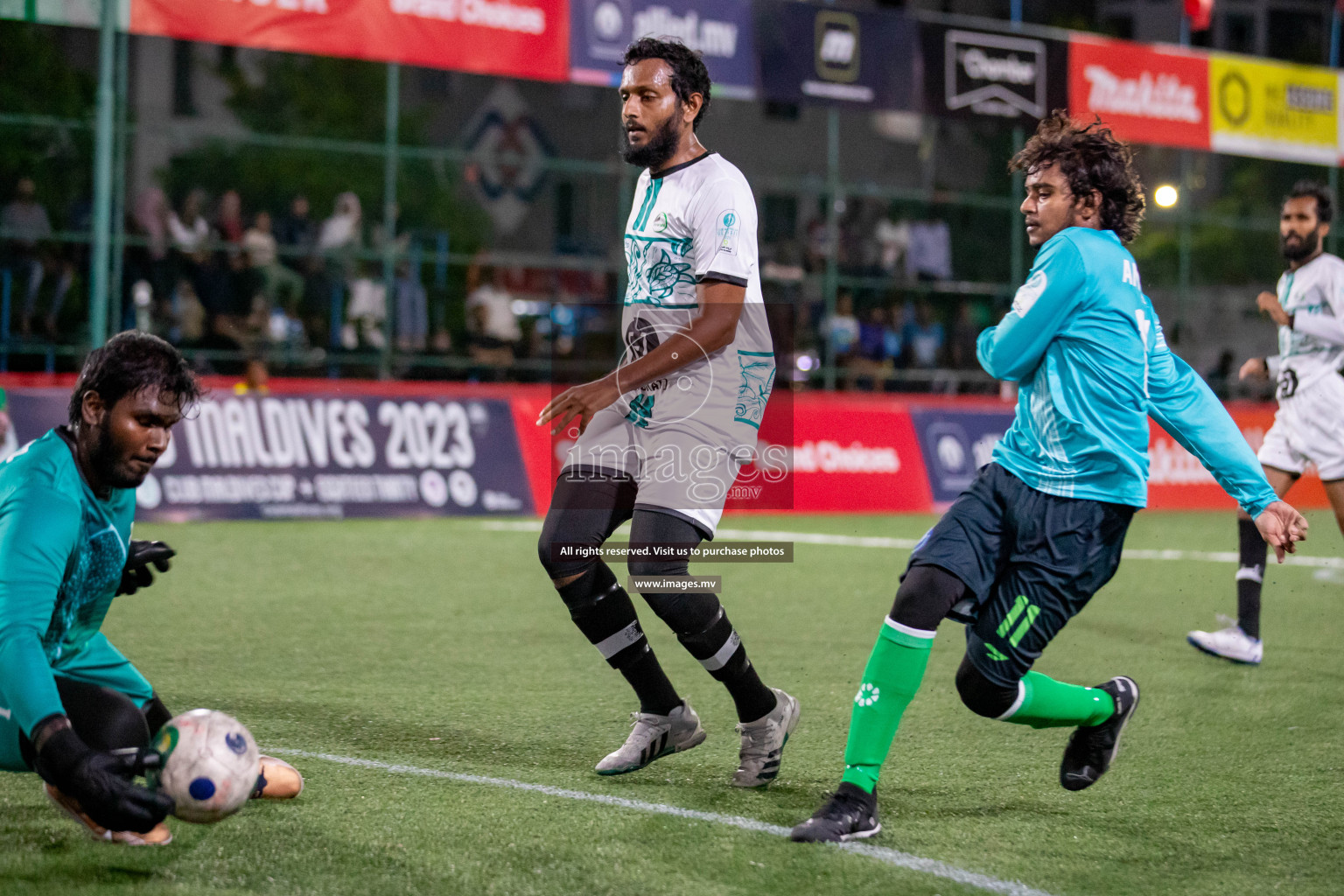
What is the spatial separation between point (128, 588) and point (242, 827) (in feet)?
2.36

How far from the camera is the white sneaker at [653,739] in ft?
15.2

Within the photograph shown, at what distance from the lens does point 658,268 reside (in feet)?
15.0

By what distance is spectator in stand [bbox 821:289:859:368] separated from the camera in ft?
63.0

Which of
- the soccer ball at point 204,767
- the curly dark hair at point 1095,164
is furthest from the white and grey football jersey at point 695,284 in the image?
the soccer ball at point 204,767

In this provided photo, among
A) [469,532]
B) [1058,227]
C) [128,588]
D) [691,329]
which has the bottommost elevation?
[469,532]

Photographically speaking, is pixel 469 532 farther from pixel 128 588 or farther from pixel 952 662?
pixel 128 588

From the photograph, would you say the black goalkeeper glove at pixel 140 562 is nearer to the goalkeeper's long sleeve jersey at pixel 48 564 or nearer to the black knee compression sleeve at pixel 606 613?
the goalkeeper's long sleeve jersey at pixel 48 564

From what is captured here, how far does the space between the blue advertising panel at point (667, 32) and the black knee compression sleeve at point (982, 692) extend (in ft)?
36.0

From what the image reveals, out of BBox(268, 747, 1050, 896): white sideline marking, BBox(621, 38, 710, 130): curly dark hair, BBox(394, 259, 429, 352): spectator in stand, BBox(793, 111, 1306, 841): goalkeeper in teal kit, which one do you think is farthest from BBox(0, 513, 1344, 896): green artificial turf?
BBox(394, 259, 429, 352): spectator in stand

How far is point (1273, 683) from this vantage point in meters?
6.52

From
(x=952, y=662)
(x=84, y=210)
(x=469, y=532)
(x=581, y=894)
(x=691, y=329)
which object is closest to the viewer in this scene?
(x=581, y=894)

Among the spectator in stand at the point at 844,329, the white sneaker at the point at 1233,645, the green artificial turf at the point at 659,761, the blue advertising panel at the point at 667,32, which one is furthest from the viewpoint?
the spectator in stand at the point at 844,329

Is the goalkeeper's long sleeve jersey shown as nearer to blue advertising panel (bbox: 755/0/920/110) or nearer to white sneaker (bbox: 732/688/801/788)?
white sneaker (bbox: 732/688/801/788)

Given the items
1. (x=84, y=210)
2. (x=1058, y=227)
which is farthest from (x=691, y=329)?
(x=84, y=210)
